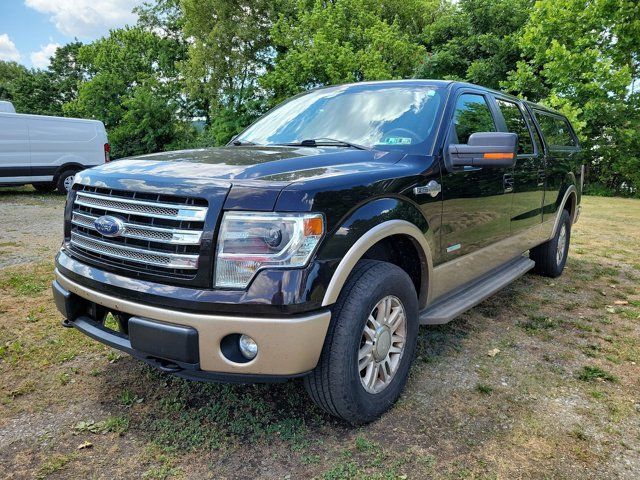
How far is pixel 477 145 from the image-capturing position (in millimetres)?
2875

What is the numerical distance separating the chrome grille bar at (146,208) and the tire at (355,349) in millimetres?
772

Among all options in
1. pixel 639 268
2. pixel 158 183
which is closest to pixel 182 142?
pixel 639 268

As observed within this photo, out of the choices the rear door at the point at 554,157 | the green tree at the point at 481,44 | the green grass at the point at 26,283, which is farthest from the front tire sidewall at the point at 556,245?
the green tree at the point at 481,44

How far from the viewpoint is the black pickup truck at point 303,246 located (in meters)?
2.01

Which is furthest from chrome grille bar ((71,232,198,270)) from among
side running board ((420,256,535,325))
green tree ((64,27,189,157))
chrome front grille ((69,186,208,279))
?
green tree ((64,27,189,157))

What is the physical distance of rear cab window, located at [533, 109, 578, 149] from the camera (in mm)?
4930

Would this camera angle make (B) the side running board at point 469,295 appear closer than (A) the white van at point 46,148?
Yes

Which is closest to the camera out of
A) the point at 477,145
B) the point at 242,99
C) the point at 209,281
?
the point at 209,281

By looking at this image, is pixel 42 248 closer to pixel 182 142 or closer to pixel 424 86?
pixel 424 86

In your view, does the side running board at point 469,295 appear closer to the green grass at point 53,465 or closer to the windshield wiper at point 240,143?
the windshield wiper at point 240,143

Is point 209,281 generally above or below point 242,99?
below

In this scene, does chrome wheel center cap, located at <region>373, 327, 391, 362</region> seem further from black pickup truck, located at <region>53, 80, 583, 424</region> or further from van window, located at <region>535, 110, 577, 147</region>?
van window, located at <region>535, 110, 577, 147</region>

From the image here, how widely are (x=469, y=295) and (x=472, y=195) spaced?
0.71 metres

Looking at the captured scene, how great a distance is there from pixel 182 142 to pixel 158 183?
23122 millimetres
